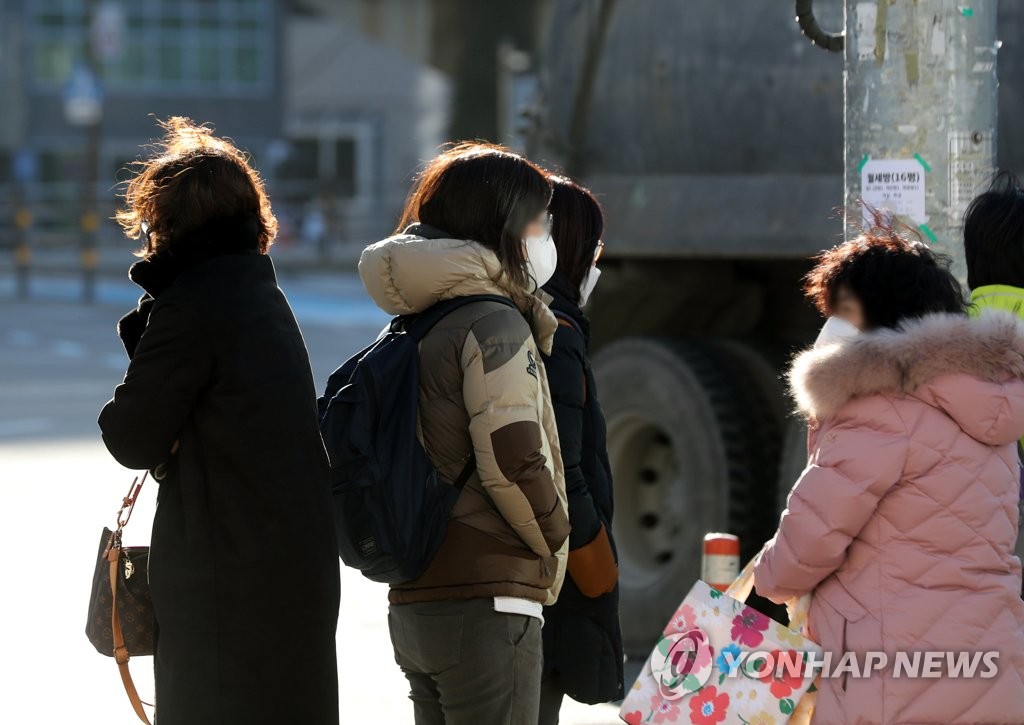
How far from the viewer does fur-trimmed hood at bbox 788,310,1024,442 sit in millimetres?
3289

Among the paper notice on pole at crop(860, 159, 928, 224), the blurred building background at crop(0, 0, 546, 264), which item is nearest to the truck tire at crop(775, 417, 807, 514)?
the paper notice on pole at crop(860, 159, 928, 224)

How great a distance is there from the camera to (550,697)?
4090 millimetres

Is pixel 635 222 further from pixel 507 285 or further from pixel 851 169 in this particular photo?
pixel 507 285

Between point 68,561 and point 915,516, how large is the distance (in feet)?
19.7

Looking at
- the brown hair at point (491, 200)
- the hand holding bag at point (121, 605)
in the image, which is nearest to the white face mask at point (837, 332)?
the brown hair at point (491, 200)

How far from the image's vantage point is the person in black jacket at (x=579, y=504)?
12.8ft

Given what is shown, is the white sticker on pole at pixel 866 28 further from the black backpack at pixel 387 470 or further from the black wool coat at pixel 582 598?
the black backpack at pixel 387 470

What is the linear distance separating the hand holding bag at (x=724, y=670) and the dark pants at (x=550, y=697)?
57 cm

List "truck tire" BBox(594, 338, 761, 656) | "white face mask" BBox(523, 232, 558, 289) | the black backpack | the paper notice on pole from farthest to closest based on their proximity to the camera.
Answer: "truck tire" BBox(594, 338, 761, 656) < the paper notice on pole < "white face mask" BBox(523, 232, 558, 289) < the black backpack

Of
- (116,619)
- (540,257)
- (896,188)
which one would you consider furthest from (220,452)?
(896,188)

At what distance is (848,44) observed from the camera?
4.42 meters

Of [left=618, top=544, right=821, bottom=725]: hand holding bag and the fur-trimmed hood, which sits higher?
the fur-trimmed hood

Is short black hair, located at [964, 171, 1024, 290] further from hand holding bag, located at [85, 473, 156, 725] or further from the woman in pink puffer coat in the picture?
hand holding bag, located at [85, 473, 156, 725]

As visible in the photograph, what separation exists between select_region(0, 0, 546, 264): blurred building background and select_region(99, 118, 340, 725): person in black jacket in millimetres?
35692
